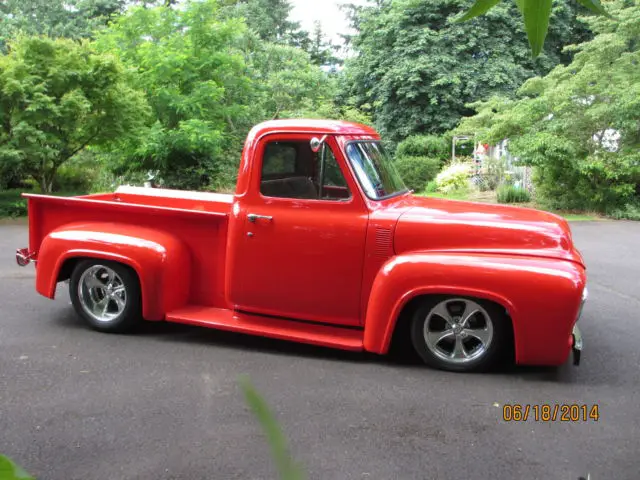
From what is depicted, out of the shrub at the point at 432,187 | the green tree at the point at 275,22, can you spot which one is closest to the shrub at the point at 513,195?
the shrub at the point at 432,187

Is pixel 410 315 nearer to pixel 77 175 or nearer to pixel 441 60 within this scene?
pixel 77 175

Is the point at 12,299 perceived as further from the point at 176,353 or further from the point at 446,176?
the point at 446,176

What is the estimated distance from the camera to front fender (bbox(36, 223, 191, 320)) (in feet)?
16.7

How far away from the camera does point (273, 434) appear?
0.40 meters

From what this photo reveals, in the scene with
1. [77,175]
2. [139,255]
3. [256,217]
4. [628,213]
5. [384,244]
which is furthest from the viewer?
[77,175]

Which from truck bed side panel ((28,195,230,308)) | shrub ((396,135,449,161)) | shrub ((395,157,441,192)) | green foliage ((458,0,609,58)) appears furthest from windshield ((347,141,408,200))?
shrub ((396,135,449,161))

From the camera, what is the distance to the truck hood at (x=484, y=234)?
4.45 m

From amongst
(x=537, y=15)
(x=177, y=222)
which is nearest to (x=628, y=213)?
(x=177, y=222)

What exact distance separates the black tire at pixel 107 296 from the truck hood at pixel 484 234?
90.2 inches

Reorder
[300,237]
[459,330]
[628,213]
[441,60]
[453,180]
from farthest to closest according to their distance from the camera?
[441,60], [453,180], [628,213], [300,237], [459,330]

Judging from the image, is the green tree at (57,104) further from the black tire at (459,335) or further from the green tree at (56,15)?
the green tree at (56,15)

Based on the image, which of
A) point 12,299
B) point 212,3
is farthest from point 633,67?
point 12,299

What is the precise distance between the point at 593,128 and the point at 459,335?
11804mm

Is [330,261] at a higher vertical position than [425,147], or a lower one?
lower
